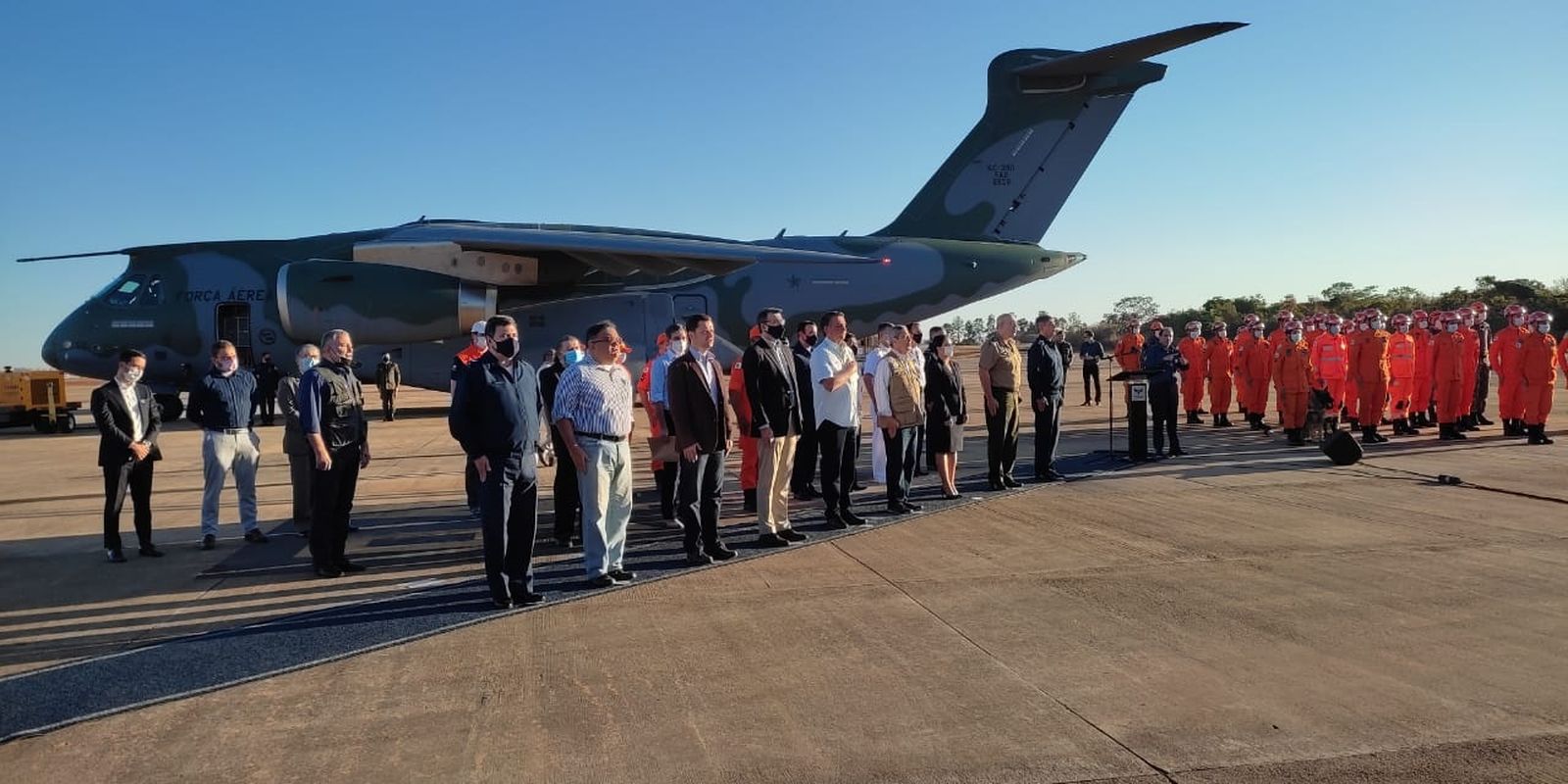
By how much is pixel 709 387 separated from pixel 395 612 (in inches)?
91.6

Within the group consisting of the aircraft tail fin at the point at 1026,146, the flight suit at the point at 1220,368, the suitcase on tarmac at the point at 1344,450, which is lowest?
the suitcase on tarmac at the point at 1344,450

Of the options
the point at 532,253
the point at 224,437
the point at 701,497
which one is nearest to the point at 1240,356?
the point at 532,253

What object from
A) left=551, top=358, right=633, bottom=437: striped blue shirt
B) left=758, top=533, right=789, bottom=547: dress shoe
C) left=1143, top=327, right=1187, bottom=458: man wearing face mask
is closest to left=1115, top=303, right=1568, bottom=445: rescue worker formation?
left=1143, top=327, right=1187, bottom=458: man wearing face mask

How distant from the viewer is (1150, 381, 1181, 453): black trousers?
35.1 feet

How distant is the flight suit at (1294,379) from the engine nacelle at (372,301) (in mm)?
11433

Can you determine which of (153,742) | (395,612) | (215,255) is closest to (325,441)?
(395,612)

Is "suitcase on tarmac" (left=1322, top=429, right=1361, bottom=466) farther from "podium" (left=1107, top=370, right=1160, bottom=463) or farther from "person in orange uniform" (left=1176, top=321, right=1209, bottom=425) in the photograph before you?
"person in orange uniform" (left=1176, top=321, right=1209, bottom=425)

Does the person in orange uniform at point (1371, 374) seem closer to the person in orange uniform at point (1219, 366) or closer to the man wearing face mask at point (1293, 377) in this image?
the man wearing face mask at point (1293, 377)

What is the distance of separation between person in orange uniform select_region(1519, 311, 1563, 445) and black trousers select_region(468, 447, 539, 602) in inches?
482

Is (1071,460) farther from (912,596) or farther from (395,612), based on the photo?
(395,612)

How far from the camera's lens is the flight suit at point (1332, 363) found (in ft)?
39.7

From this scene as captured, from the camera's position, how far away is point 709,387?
240 inches

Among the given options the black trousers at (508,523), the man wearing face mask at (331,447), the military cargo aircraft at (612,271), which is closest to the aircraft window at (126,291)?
the military cargo aircraft at (612,271)

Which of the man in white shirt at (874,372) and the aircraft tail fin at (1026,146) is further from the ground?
the aircraft tail fin at (1026,146)
